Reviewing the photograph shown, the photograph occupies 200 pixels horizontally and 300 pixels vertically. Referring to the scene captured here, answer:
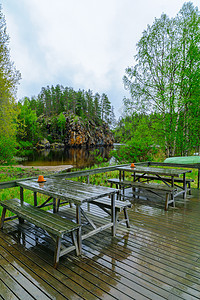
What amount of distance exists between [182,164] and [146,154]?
424cm

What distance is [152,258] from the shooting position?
A: 7.12 ft

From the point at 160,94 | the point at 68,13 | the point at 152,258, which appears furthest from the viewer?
the point at 68,13

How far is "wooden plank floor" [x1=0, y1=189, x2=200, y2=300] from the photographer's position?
1.64m

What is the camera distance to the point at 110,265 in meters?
2.03

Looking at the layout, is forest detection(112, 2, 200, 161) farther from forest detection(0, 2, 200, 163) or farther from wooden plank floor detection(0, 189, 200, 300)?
wooden plank floor detection(0, 189, 200, 300)

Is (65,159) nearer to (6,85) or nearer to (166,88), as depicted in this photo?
(6,85)

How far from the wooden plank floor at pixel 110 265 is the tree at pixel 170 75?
6.40m

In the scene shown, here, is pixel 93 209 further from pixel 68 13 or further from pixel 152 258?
pixel 68 13

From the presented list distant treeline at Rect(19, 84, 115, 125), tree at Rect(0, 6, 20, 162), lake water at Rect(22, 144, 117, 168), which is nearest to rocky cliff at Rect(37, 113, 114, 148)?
distant treeline at Rect(19, 84, 115, 125)

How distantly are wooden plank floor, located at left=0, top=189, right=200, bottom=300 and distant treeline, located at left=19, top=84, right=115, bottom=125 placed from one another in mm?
44247

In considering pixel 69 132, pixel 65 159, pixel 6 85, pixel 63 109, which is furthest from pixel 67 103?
pixel 6 85

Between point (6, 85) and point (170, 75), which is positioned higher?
point (6, 85)

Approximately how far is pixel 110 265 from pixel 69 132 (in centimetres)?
3971

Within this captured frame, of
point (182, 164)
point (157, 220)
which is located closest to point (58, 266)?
point (157, 220)
